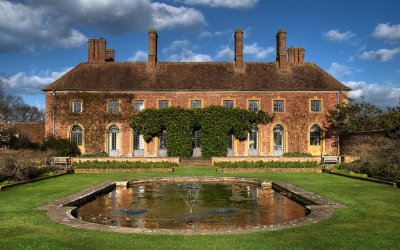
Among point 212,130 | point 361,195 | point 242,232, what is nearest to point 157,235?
point 242,232

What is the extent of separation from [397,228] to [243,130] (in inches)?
1004

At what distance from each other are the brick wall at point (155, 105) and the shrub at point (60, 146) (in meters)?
1.69

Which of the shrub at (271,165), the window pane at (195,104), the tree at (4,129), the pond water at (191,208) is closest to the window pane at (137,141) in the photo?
the window pane at (195,104)

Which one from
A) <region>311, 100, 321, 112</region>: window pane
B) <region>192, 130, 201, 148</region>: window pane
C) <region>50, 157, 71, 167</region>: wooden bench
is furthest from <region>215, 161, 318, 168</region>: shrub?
<region>311, 100, 321, 112</region>: window pane

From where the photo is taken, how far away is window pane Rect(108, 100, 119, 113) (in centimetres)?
3403

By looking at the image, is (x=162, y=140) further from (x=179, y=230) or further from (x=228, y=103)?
(x=179, y=230)

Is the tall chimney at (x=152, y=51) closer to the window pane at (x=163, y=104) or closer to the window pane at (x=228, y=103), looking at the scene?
the window pane at (x=163, y=104)

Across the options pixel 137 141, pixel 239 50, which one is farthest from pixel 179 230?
pixel 239 50

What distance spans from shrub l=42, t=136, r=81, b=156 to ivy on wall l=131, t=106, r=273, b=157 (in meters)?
5.41

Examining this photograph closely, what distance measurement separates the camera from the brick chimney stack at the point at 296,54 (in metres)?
36.4

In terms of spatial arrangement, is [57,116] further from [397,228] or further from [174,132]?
[397,228]

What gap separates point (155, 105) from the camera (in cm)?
3391

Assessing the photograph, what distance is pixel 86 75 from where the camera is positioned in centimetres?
3503

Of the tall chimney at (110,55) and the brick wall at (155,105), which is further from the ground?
the tall chimney at (110,55)
